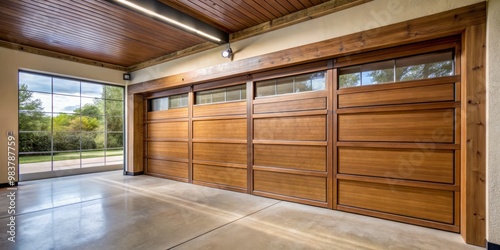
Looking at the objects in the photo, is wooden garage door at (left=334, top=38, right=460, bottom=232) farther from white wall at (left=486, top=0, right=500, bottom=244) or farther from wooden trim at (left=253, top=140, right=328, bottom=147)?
white wall at (left=486, top=0, right=500, bottom=244)

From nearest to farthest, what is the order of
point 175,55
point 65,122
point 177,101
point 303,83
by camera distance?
point 303,83 < point 175,55 < point 177,101 < point 65,122

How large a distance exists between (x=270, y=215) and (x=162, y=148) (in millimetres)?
4009

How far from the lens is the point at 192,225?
3.08m

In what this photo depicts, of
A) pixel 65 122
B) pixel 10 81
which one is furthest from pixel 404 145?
pixel 65 122

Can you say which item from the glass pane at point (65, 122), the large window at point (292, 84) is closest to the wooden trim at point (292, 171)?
the large window at point (292, 84)

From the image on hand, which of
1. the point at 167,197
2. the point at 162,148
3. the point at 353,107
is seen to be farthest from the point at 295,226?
the point at 162,148

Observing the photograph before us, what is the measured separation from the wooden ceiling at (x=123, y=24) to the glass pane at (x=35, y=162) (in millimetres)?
2710

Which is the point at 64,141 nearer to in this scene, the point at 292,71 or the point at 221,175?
the point at 221,175

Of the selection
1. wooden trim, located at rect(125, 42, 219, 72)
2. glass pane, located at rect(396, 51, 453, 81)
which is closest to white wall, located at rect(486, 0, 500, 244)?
glass pane, located at rect(396, 51, 453, 81)

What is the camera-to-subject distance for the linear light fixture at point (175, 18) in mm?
3290

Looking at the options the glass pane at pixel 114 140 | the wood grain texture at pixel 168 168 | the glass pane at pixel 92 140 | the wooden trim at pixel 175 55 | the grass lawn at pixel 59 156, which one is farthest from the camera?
the glass pane at pixel 92 140

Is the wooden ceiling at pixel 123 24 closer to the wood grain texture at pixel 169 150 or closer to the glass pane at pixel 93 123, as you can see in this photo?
the wood grain texture at pixel 169 150

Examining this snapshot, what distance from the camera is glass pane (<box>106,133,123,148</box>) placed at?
25.7 feet

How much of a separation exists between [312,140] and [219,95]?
2315 millimetres
